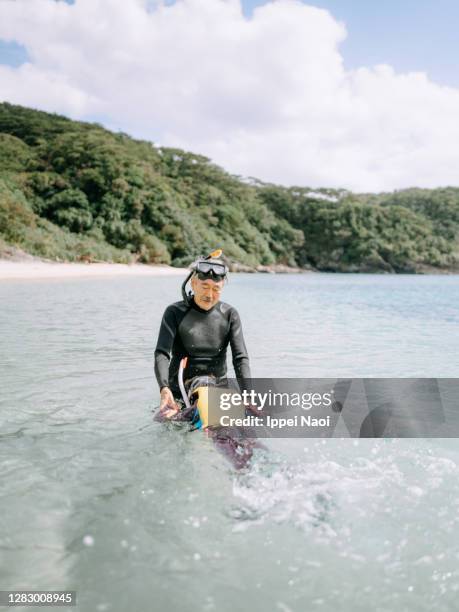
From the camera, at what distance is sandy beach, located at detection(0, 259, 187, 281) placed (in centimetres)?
2556

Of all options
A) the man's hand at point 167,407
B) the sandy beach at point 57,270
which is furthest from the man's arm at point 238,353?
the sandy beach at point 57,270

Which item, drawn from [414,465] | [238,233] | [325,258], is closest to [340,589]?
[414,465]

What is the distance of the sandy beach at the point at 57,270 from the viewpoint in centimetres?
2556

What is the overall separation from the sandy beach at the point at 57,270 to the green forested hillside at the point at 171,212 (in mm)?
2431

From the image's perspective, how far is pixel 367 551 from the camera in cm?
236

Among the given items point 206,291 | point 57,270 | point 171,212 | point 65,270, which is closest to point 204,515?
point 206,291

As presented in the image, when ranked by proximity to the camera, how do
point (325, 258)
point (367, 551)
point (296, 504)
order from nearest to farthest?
1. point (367, 551)
2. point (296, 504)
3. point (325, 258)

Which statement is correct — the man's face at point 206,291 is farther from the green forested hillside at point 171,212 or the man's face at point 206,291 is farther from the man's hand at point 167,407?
the green forested hillside at point 171,212

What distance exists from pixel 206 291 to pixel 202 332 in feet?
1.17

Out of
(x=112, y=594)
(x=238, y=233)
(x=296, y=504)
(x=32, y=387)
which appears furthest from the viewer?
(x=238, y=233)

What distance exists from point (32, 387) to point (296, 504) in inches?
146

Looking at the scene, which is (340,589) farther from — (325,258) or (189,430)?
(325,258)

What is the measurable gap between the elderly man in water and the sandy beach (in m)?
21.7

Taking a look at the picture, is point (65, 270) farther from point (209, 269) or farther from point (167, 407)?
point (167, 407)
